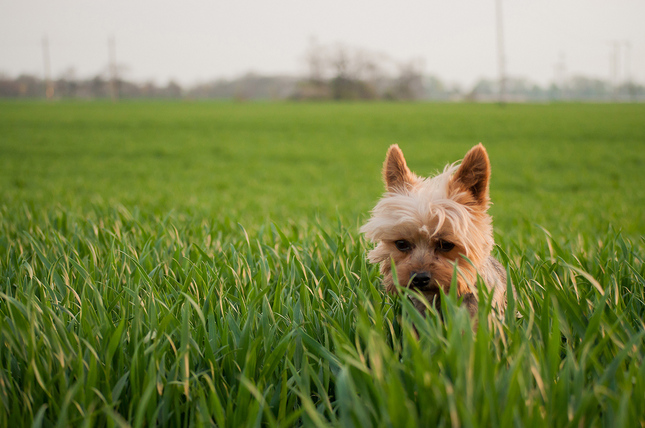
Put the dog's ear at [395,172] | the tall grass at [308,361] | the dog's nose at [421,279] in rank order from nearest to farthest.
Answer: the tall grass at [308,361] < the dog's nose at [421,279] < the dog's ear at [395,172]

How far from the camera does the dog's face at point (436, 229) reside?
242cm

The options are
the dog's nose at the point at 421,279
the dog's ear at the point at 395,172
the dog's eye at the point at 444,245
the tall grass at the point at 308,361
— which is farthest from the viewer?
the dog's ear at the point at 395,172

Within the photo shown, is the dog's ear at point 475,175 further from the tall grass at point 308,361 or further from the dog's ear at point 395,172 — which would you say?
the tall grass at point 308,361

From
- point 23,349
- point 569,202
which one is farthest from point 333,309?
point 569,202

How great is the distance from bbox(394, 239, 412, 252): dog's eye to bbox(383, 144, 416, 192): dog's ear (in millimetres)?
394

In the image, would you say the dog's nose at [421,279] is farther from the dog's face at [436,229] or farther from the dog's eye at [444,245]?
the dog's eye at [444,245]

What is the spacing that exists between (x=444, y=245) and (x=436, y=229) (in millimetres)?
191

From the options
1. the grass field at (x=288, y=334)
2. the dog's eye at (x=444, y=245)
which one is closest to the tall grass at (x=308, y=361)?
the grass field at (x=288, y=334)

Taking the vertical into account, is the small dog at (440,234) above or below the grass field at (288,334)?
above

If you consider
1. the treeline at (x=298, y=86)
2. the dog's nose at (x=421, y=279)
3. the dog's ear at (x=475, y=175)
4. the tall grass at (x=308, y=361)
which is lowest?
the tall grass at (x=308, y=361)

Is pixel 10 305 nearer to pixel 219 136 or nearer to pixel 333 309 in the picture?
pixel 333 309

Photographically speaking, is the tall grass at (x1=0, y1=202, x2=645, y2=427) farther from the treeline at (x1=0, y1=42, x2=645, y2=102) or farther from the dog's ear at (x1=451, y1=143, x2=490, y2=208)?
the treeline at (x1=0, y1=42, x2=645, y2=102)

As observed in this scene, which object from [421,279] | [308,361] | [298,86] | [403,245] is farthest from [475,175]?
[298,86]

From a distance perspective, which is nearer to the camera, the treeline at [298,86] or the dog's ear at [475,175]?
the dog's ear at [475,175]
